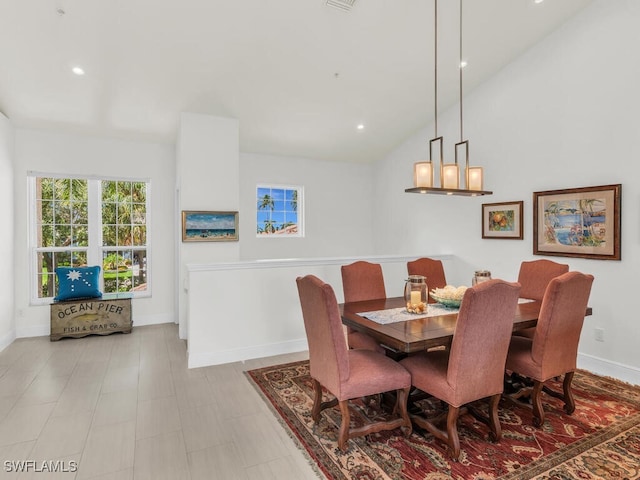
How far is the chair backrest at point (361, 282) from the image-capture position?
11.0 feet

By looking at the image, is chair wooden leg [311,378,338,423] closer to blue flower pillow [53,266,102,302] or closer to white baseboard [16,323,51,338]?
blue flower pillow [53,266,102,302]

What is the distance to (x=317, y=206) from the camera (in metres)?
6.41

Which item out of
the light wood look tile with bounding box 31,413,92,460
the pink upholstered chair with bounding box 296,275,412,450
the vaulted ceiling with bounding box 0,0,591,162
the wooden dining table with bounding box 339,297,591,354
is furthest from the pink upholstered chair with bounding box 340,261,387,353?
the vaulted ceiling with bounding box 0,0,591,162

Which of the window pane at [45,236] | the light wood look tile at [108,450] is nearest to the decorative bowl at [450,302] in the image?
the light wood look tile at [108,450]

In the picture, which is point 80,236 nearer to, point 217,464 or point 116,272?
point 116,272

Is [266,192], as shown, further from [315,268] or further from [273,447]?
[273,447]

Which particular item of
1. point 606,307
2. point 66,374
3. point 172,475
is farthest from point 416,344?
point 66,374

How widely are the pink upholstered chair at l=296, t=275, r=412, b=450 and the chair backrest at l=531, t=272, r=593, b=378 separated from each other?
95cm

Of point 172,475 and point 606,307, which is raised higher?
point 606,307

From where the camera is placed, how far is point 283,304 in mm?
4074

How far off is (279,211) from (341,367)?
4.30 m

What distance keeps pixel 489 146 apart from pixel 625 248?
A: 1874 millimetres

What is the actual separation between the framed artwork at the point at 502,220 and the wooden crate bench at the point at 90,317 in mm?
4844

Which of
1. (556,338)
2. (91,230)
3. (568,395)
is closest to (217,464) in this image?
(556,338)
